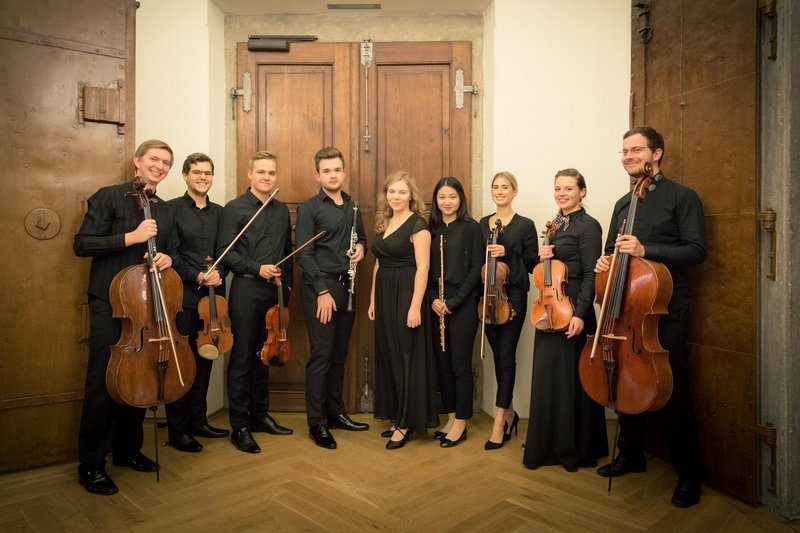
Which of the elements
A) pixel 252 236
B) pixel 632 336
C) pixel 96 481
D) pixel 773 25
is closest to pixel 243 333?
pixel 252 236

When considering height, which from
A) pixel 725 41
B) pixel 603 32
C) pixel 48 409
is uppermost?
pixel 603 32

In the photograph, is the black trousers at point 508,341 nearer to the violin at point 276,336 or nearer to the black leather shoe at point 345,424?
the black leather shoe at point 345,424

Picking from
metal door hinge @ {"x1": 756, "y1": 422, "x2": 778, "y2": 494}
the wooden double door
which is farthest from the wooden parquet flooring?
the wooden double door

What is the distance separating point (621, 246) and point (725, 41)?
119 centimetres

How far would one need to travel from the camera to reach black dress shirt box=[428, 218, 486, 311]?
10.2 ft

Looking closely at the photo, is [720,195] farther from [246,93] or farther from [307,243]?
[246,93]

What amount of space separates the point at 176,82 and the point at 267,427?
2434 millimetres

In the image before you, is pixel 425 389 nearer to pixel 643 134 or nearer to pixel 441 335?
pixel 441 335

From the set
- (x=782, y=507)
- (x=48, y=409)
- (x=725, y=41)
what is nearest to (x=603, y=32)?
(x=725, y=41)

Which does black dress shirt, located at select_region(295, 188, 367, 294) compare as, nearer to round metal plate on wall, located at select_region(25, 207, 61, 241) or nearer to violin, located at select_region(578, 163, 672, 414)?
round metal plate on wall, located at select_region(25, 207, 61, 241)

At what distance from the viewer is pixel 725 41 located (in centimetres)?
259

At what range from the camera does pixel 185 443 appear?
3096 mm

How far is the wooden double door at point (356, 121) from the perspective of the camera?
3.93 meters

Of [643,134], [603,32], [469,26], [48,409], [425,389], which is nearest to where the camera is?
[643,134]
